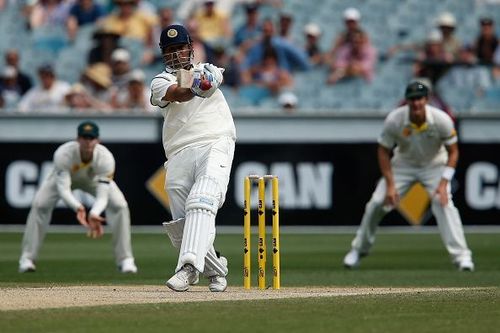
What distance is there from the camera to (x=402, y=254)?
14.4 metres

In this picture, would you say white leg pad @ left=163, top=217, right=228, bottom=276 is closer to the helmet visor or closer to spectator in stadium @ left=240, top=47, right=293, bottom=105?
the helmet visor

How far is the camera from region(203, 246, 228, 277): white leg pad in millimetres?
9031

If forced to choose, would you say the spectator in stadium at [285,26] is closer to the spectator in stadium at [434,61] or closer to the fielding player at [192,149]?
the spectator in stadium at [434,61]

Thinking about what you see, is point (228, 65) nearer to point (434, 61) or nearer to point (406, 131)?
point (434, 61)

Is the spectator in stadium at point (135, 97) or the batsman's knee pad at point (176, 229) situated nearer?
the batsman's knee pad at point (176, 229)

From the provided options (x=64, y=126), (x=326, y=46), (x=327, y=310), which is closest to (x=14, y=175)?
(x=64, y=126)

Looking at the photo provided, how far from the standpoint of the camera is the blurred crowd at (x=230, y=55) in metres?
18.3

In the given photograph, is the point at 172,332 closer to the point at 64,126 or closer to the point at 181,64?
the point at 181,64

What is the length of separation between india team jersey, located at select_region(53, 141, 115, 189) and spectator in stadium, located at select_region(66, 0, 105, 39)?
767 centimetres

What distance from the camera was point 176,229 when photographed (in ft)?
29.1

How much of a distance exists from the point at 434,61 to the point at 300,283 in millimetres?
8450

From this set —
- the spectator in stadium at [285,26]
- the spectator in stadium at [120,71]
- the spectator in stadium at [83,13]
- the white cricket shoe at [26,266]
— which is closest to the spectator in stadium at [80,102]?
the spectator in stadium at [120,71]

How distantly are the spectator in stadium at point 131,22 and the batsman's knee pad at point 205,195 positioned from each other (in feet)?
36.9

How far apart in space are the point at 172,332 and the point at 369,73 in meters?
12.7
